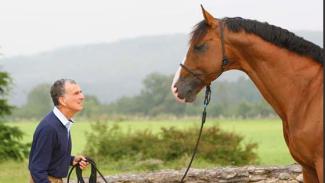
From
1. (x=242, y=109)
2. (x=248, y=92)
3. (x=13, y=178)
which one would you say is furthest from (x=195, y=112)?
(x=13, y=178)

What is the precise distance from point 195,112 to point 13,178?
114ft

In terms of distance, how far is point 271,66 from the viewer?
4434 mm

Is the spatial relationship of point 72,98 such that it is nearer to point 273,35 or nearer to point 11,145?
point 273,35

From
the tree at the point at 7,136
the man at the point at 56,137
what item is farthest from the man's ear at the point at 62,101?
the tree at the point at 7,136

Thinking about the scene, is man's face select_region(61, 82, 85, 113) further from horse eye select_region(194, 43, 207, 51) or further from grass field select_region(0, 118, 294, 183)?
grass field select_region(0, 118, 294, 183)

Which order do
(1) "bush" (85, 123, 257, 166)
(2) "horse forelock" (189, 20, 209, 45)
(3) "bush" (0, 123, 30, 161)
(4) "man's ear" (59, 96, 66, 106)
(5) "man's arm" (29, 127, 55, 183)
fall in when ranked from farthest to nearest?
(3) "bush" (0, 123, 30, 161)
(1) "bush" (85, 123, 257, 166)
(2) "horse forelock" (189, 20, 209, 45)
(4) "man's ear" (59, 96, 66, 106)
(5) "man's arm" (29, 127, 55, 183)

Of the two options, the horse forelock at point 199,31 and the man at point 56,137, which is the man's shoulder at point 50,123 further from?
the horse forelock at point 199,31

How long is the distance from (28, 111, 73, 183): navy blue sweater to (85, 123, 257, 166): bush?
876cm

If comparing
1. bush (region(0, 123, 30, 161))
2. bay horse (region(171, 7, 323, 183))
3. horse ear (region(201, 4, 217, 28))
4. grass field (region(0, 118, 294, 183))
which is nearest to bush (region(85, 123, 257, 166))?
grass field (region(0, 118, 294, 183))

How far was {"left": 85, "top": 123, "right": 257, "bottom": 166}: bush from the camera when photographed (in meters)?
13.4

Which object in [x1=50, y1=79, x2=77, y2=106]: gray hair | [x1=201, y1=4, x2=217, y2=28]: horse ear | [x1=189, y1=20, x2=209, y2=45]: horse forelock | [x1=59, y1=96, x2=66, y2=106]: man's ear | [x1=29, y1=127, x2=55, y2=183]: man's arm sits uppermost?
[x1=201, y1=4, x2=217, y2=28]: horse ear

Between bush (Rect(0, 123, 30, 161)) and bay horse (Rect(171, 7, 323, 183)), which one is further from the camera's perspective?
bush (Rect(0, 123, 30, 161))

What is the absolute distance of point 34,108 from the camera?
56250mm

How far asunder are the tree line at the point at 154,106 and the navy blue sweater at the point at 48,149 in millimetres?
32332
